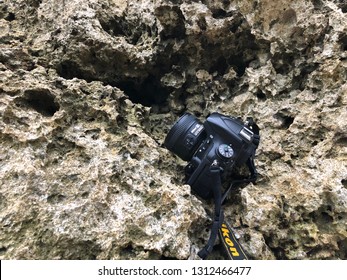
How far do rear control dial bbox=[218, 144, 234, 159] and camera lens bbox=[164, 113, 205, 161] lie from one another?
0.65 feet

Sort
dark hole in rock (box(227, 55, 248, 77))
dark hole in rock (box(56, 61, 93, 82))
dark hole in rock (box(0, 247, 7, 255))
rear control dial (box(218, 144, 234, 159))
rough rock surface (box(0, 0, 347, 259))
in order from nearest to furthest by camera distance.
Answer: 1. dark hole in rock (box(0, 247, 7, 255))
2. rough rock surface (box(0, 0, 347, 259))
3. rear control dial (box(218, 144, 234, 159))
4. dark hole in rock (box(56, 61, 93, 82))
5. dark hole in rock (box(227, 55, 248, 77))

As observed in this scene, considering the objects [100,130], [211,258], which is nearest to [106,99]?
[100,130]

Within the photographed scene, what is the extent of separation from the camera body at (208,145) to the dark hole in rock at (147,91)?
803mm

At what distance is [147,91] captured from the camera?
3.10 metres

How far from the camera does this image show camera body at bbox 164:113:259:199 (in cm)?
211

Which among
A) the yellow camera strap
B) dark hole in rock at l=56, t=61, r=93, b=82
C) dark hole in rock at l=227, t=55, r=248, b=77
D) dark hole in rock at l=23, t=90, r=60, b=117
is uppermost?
dark hole in rock at l=227, t=55, r=248, b=77

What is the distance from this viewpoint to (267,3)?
282 cm

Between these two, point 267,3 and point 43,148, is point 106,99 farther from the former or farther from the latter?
point 267,3

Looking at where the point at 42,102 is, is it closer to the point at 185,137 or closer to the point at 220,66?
the point at 185,137

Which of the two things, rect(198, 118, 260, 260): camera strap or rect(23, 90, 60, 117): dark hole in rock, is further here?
rect(23, 90, 60, 117): dark hole in rock

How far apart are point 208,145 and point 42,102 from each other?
1.18 meters

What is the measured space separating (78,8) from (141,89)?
85cm

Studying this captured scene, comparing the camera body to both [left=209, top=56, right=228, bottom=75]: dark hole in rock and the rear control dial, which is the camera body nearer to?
the rear control dial

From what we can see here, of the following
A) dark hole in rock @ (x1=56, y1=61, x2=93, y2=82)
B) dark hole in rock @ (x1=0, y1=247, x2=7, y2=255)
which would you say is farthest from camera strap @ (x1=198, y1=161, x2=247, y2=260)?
dark hole in rock @ (x1=56, y1=61, x2=93, y2=82)
